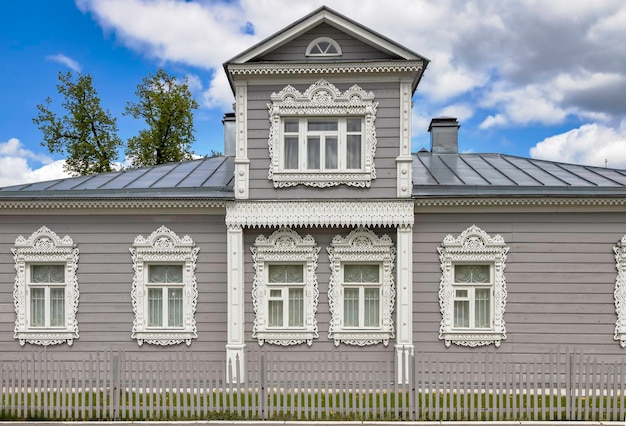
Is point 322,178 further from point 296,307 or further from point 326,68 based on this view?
point 296,307

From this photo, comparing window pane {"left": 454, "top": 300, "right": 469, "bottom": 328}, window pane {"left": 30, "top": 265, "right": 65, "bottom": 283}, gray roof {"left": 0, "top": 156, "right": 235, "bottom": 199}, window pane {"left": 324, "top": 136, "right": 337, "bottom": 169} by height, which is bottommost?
window pane {"left": 454, "top": 300, "right": 469, "bottom": 328}

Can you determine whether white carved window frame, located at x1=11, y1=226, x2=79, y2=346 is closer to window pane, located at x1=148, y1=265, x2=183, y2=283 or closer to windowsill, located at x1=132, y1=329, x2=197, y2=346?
windowsill, located at x1=132, y1=329, x2=197, y2=346

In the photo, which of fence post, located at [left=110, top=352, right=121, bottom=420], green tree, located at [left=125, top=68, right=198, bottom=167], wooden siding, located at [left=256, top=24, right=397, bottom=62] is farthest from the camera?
green tree, located at [left=125, top=68, right=198, bottom=167]

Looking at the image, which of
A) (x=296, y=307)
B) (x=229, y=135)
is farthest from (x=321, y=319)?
(x=229, y=135)

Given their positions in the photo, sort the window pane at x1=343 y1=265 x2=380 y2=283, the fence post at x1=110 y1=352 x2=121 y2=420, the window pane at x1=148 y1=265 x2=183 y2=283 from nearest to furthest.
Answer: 1. the fence post at x1=110 y1=352 x2=121 y2=420
2. the window pane at x1=343 y1=265 x2=380 y2=283
3. the window pane at x1=148 y1=265 x2=183 y2=283

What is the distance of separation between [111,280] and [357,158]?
6459 millimetres

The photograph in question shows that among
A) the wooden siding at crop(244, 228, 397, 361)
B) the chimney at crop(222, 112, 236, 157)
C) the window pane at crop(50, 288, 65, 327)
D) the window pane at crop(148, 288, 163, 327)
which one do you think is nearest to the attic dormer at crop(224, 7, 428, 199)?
the wooden siding at crop(244, 228, 397, 361)

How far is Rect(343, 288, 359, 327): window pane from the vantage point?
1168cm

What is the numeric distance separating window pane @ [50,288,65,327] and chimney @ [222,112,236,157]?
6128mm

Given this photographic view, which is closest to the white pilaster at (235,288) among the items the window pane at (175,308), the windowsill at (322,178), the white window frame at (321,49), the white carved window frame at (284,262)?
the white carved window frame at (284,262)

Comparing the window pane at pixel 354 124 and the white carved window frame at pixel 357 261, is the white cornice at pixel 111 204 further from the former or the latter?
the window pane at pixel 354 124

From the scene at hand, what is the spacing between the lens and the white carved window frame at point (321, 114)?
1132 centimetres

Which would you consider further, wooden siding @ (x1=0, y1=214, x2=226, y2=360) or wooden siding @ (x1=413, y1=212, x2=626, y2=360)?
wooden siding @ (x1=0, y1=214, x2=226, y2=360)

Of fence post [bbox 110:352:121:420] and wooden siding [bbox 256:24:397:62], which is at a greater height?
wooden siding [bbox 256:24:397:62]
